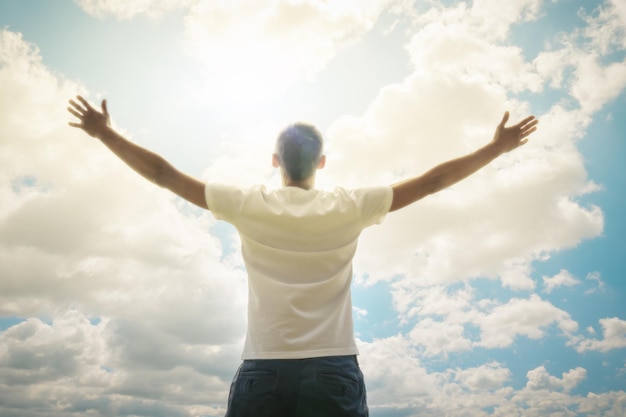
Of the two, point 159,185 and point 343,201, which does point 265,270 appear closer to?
point 343,201

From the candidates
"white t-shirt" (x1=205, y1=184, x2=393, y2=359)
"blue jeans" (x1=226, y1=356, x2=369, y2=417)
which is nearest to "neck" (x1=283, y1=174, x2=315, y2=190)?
"white t-shirt" (x1=205, y1=184, x2=393, y2=359)

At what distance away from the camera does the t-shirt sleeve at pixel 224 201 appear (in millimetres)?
4863

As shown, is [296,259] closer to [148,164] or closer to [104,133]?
[148,164]

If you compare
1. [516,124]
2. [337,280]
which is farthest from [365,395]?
[516,124]

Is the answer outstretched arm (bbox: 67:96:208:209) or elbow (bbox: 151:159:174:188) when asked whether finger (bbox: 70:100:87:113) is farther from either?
elbow (bbox: 151:159:174:188)

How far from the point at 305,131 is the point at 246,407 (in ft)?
9.53

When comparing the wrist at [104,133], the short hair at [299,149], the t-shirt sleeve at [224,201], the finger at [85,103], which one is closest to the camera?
the t-shirt sleeve at [224,201]

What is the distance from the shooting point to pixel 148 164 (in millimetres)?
5105

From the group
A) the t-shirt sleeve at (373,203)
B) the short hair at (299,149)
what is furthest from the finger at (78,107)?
the t-shirt sleeve at (373,203)

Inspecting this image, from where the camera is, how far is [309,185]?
5.27m

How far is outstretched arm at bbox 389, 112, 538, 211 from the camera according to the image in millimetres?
5160

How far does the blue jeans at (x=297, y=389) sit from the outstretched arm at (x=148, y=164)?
182 centimetres

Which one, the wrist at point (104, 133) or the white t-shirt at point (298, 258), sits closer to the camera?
the white t-shirt at point (298, 258)

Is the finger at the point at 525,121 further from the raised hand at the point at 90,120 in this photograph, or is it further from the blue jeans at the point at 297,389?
Result: the raised hand at the point at 90,120
